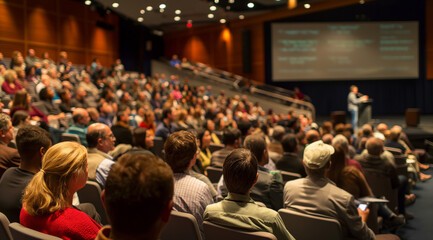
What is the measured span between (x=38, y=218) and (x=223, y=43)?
56.7ft

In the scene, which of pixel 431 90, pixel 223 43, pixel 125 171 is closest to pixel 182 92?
pixel 223 43

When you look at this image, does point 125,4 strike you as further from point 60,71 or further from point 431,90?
point 431,90

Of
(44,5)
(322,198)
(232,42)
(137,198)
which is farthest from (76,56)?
(137,198)

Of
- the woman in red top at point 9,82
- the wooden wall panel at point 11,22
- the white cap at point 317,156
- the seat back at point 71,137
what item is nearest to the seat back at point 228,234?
the white cap at point 317,156

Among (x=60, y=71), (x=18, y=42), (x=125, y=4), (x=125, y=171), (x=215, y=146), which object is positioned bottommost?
(x=215, y=146)

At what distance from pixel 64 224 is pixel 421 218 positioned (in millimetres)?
4570

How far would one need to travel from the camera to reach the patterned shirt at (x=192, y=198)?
7.05ft

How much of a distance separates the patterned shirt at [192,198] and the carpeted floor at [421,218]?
298cm

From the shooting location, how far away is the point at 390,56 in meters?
15.3

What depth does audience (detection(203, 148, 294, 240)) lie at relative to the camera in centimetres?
176

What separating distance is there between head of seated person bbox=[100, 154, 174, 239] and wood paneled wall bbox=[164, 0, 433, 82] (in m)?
14.7

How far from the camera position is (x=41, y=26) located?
540 inches

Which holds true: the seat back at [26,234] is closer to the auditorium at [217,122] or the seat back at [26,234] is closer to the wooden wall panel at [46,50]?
the auditorium at [217,122]

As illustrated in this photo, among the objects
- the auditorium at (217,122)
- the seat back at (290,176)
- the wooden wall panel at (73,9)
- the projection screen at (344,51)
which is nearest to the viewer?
the auditorium at (217,122)
